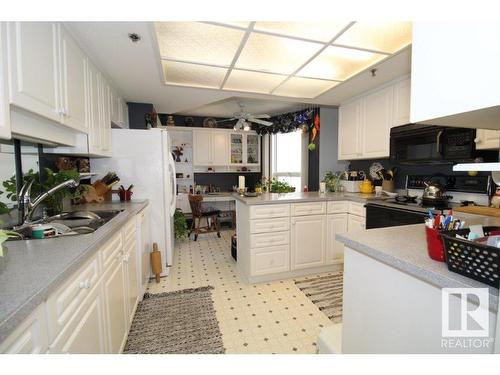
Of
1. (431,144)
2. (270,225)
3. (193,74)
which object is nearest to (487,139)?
(431,144)

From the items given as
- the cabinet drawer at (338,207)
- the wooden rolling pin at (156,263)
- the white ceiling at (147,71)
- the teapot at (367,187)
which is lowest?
the wooden rolling pin at (156,263)

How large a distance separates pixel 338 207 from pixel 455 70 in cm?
227

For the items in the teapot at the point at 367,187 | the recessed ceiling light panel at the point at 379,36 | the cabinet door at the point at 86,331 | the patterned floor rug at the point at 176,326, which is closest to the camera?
the cabinet door at the point at 86,331

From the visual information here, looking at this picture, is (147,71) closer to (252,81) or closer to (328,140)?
(252,81)

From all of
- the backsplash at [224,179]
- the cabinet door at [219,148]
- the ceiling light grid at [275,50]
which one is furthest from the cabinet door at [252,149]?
the ceiling light grid at [275,50]

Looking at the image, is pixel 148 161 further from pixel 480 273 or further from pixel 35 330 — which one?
pixel 480 273

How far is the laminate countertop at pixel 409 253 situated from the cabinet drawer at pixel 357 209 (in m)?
1.31

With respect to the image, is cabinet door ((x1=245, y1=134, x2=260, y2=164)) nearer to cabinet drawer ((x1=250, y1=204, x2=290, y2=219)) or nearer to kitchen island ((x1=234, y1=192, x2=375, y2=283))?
kitchen island ((x1=234, y1=192, x2=375, y2=283))

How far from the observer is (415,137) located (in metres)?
2.34

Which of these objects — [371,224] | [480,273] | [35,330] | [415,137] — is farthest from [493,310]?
[415,137]

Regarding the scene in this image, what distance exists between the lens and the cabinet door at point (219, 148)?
17.1 feet

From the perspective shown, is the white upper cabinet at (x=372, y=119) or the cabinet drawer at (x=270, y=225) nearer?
the cabinet drawer at (x=270, y=225)

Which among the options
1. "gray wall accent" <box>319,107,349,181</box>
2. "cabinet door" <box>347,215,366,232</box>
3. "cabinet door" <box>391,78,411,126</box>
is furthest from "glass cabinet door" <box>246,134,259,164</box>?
"cabinet door" <box>391,78,411,126</box>

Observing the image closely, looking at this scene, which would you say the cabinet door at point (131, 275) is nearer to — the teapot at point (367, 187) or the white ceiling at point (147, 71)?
the white ceiling at point (147, 71)
